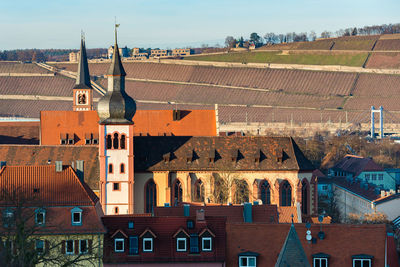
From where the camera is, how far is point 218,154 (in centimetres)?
9638

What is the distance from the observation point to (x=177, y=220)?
6100 cm

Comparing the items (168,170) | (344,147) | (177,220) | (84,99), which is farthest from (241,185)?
(344,147)

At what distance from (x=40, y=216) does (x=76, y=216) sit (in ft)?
6.55

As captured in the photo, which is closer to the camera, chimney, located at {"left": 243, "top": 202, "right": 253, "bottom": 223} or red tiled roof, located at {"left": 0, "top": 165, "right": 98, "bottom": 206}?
red tiled roof, located at {"left": 0, "top": 165, "right": 98, "bottom": 206}

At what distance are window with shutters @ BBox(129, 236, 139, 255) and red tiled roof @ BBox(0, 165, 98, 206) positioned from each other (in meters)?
2.68

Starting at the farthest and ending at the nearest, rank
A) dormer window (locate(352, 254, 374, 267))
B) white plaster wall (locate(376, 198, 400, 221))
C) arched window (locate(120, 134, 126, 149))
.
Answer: white plaster wall (locate(376, 198, 400, 221)) → arched window (locate(120, 134, 126, 149)) → dormer window (locate(352, 254, 374, 267))

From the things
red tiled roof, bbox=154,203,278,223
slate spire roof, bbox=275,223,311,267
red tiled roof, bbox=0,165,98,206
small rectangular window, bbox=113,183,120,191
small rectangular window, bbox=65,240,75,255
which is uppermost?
red tiled roof, bbox=0,165,98,206

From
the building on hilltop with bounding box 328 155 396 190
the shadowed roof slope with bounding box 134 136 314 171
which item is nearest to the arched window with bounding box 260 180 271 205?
the shadowed roof slope with bounding box 134 136 314 171

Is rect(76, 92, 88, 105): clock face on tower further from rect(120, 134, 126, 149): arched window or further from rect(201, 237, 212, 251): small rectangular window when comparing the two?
rect(201, 237, 212, 251): small rectangular window

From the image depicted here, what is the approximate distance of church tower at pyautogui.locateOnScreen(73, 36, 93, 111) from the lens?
141 meters

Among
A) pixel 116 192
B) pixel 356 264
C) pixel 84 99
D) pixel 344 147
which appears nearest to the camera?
pixel 356 264

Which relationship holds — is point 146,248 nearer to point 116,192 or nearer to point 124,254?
point 124,254

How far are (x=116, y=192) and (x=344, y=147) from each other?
3050 inches

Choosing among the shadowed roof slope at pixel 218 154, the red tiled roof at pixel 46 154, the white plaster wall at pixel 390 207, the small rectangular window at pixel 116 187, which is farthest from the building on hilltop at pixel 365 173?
the small rectangular window at pixel 116 187
